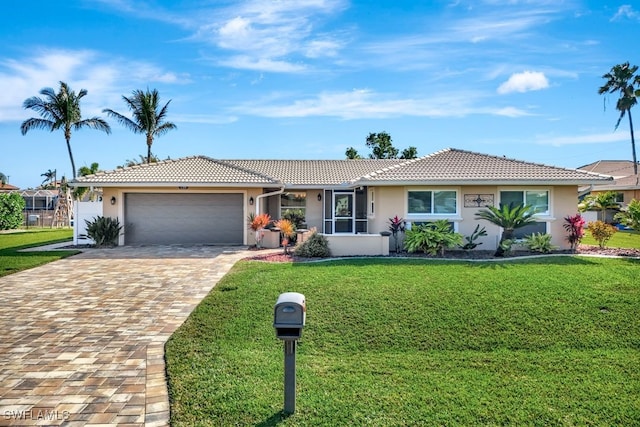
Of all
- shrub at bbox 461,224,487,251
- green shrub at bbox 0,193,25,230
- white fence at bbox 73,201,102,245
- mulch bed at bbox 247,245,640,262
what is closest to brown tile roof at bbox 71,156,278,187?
white fence at bbox 73,201,102,245

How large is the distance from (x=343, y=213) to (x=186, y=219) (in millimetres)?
7565

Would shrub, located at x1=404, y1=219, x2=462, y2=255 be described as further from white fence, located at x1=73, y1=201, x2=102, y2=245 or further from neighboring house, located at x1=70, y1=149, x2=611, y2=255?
white fence, located at x1=73, y1=201, x2=102, y2=245

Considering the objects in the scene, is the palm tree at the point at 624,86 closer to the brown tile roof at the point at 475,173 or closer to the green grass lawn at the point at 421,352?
the brown tile roof at the point at 475,173

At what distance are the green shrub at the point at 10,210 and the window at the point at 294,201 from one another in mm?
21196

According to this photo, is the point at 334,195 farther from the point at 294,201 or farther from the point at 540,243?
the point at 540,243

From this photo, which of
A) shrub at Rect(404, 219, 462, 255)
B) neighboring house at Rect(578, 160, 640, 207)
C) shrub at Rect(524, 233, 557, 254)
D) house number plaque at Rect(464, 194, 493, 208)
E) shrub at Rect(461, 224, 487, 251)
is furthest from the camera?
neighboring house at Rect(578, 160, 640, 207)

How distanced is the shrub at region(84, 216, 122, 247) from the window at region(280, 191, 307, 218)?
25.0 feet

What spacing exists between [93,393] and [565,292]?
28.5 ft

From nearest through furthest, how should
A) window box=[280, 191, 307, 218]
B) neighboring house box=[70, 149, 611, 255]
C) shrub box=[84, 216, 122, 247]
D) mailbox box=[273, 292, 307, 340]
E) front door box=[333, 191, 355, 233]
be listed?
mailbox box=[273, 292, 307, 340] → neighboring house box=[70, 149, 611, 255] → shrub box=[84, 216, 122, 247] → front door box=[333, 191, 355, 233] → window box=[280, 191, 307, 218]

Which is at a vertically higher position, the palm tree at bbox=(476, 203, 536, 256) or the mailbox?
the palm tree at bbox=(476, 203, 536, 256)

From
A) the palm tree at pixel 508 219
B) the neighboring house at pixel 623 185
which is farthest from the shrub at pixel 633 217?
the neighboring house at pixel 623 185

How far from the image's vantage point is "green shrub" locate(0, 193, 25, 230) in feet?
90.2

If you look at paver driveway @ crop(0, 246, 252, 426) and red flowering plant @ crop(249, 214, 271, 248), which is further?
red flowering plant @ crop(249, 214, 271, 248)

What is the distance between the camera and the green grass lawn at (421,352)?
4410 mm
